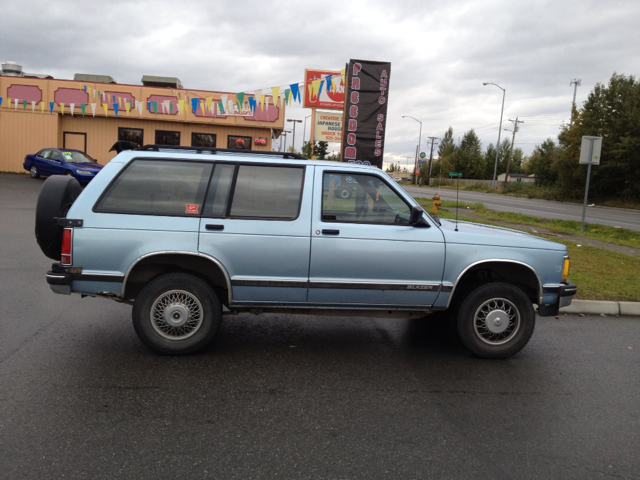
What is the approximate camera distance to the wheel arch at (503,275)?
4.99m

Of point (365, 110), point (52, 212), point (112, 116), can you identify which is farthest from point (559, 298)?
point (112, 116)

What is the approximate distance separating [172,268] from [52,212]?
118cm

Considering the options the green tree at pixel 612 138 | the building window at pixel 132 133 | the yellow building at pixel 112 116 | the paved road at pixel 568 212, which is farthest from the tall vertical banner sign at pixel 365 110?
the green tree at pixel 612 138

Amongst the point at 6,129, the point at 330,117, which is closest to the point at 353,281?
the point at 330,117

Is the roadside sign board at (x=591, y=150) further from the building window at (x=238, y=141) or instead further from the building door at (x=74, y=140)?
the building door at (x=74, y=140)

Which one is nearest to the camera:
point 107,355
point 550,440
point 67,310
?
point 550,440

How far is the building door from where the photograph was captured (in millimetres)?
29781

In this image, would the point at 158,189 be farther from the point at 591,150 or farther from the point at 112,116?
the point at 112,116

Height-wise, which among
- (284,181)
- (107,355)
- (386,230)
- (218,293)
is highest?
(284,181)

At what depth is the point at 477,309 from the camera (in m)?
5.07

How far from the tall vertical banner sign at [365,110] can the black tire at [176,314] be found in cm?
1040

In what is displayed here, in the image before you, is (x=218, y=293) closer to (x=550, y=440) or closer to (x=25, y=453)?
(x=25, y=453)

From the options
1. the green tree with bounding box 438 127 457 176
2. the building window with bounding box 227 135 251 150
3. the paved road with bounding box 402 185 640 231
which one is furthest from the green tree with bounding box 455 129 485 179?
the building window with bounding box 227 135 251 150

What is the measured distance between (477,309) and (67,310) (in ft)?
14.9
